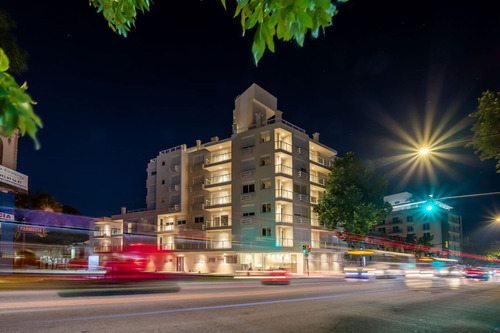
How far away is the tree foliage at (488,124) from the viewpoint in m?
13.9

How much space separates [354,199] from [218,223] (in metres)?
18.3

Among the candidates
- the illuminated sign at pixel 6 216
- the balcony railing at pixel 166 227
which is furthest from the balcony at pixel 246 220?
the illuminated sign at pixel 6 216

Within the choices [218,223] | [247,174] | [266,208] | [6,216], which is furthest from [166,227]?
[6,216]

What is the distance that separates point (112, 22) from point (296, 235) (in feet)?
131

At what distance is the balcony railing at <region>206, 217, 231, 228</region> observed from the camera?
4575 centimetres

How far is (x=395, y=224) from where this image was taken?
90312 mm

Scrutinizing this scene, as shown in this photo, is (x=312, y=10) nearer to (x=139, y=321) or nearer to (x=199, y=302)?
(x=139, y=321)

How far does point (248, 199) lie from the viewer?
44.1m

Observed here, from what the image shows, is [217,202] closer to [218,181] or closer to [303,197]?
[218,181]

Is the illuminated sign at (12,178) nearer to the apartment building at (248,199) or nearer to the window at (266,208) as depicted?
the apartment building at (248,199)

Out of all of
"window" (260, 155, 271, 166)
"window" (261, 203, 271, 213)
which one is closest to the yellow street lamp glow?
"window" (261, 203, 271, 213)

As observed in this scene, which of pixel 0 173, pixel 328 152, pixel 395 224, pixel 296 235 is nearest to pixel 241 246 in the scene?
pixel 296 235

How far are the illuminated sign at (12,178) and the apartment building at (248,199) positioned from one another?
18.2 metres

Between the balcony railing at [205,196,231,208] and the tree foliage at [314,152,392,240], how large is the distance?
1310 centimetres
